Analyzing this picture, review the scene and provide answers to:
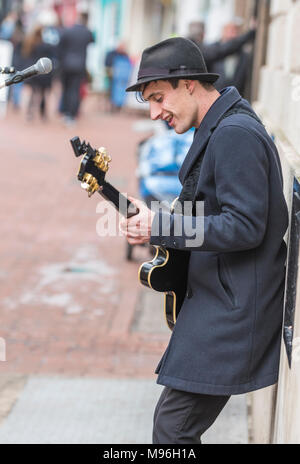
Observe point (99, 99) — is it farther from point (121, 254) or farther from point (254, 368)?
point (254, 368)

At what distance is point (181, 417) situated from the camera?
3025mm

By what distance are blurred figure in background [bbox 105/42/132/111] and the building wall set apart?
17.1 m

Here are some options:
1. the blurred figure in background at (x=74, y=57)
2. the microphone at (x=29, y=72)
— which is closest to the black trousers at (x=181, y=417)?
the microphone at (x=29, y=72)

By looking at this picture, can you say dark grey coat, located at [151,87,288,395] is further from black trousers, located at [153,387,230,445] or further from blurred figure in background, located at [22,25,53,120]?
blurred figure in background, located at [22,25,53,120]

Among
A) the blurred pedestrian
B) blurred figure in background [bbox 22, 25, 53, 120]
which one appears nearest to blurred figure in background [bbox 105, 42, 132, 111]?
blurred figure in background [bbox 22, 25, 53, 120]

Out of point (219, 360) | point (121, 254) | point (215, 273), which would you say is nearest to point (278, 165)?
point (215, 273)

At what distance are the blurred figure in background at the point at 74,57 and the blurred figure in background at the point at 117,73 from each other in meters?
3.91

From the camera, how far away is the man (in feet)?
9.52

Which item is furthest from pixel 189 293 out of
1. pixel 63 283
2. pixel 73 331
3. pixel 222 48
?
pixel 222 48

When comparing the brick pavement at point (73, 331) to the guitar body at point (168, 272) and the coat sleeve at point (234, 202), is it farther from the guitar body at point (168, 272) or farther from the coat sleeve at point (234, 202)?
the coat sleeve at point (234, 202)

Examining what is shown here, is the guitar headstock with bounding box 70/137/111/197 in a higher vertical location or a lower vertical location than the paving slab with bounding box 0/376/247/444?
higher

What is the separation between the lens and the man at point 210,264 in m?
2.90

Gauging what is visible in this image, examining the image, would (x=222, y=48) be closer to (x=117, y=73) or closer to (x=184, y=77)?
(x=184, y=77)

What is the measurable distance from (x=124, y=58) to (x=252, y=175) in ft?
73.1
